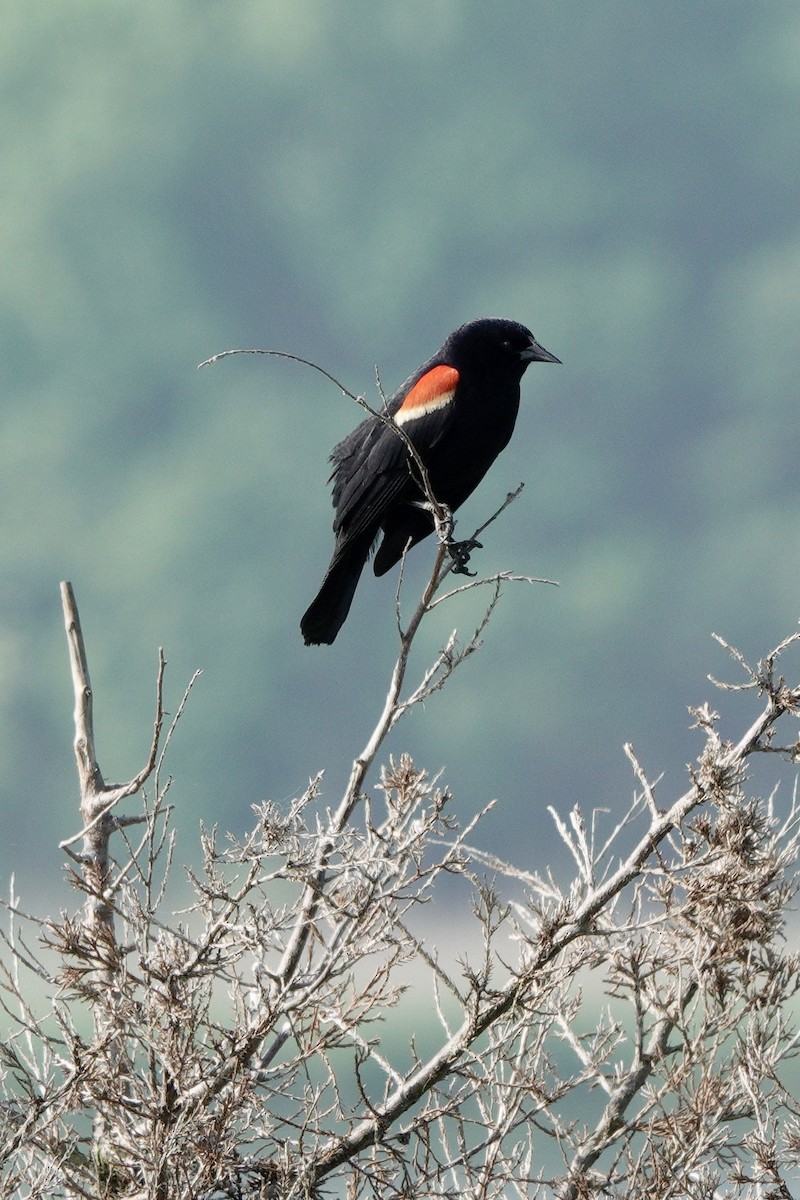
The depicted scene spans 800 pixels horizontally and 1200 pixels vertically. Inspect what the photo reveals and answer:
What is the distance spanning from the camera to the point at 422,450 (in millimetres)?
6477

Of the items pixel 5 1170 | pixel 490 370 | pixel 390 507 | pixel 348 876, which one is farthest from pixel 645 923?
pixel 490 370

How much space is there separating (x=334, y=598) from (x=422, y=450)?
97cm

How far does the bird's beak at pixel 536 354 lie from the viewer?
689 centimetres

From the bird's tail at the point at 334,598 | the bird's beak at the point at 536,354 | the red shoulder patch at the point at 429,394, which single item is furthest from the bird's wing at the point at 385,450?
the bird's beak at the point at 536,354

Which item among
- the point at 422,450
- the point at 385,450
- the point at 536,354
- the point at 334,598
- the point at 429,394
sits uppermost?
the point at 536,354

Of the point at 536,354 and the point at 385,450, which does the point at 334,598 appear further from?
the point at 536,354

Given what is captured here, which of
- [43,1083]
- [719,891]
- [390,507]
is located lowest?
[43,1083]

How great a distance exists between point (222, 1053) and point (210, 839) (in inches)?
26.5

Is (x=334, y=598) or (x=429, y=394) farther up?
(x=429, y=394)

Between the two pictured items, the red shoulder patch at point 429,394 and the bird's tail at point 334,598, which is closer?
the bird's tail at point 334,598

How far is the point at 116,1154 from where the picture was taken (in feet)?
12.1

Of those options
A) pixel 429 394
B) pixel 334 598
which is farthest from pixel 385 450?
pixel 334 598

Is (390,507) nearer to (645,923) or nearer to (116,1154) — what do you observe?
(645,923)

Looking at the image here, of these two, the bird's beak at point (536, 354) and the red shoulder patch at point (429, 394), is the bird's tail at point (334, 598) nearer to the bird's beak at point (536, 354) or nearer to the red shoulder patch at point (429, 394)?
the red shoulder patch at point (429, 394)
